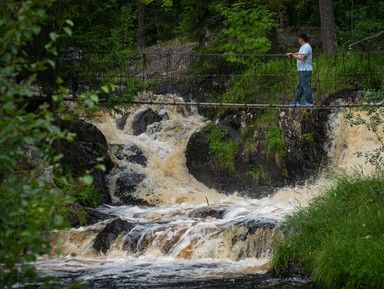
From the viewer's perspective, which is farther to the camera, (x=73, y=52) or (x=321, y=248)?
(x=73, y=52)

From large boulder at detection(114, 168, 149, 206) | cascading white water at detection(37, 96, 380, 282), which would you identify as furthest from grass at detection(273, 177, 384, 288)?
large boulder at detection(114, 168, 149, 206)

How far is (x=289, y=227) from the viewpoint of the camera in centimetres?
1026

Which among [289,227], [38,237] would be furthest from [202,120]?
[38,237]

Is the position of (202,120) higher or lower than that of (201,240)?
higher

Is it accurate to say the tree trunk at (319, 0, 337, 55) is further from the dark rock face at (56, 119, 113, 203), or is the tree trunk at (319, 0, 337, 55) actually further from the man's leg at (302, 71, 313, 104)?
the dark rock face at (56, 119, 113, 203)

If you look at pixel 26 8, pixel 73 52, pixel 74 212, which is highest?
pixel 73 52

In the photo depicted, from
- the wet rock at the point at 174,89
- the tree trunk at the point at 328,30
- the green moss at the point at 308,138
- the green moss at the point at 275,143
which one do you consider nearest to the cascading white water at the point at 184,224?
the green moss at the point at 308,138

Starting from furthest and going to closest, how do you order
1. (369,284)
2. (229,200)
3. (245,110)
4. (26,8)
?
(245,110) < (229,200) < (369,284) < (26,8)

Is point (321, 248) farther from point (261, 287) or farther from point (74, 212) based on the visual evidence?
point (74, 212)

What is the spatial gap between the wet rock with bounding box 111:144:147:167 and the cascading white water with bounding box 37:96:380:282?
95 millimetres

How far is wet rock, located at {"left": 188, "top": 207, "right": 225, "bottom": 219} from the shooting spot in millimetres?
13180

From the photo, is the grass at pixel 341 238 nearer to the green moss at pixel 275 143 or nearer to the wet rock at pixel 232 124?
the green moss at pixel 275 143

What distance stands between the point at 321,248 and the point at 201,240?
292cm

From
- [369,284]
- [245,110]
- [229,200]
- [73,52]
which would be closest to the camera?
[369,284]
